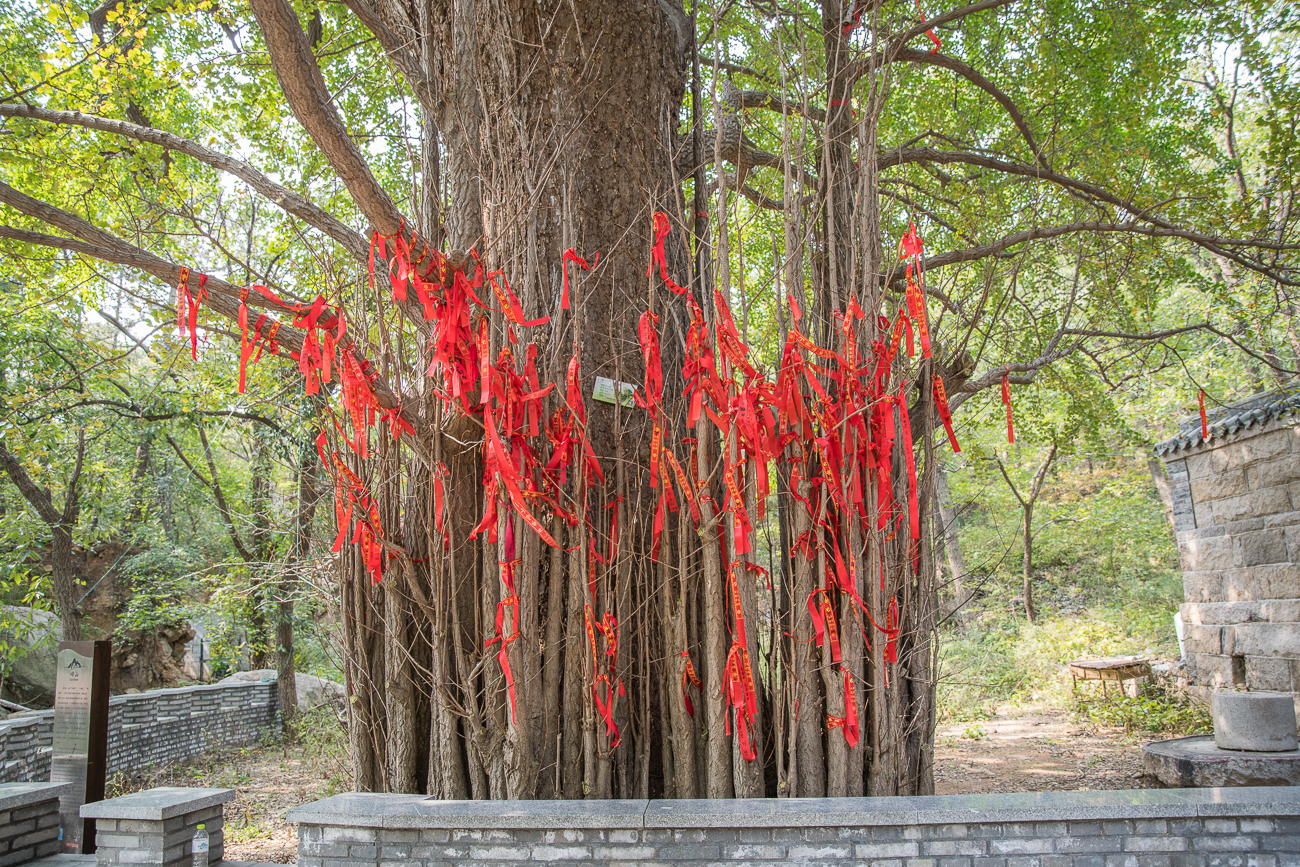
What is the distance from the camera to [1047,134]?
6.08 meters

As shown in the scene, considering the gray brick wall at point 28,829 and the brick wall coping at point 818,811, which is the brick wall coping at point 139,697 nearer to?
the gray brick wall at point 28,829

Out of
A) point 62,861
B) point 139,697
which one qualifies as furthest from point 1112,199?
point 139,697

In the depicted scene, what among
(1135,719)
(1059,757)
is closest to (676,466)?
(1059,757)

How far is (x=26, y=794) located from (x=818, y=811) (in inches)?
148

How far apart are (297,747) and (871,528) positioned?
1026 centimetres

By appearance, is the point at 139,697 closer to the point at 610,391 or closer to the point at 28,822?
the point at 28,822

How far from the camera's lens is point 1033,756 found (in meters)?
7.47

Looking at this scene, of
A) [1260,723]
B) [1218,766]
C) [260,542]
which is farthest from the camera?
[260,542]

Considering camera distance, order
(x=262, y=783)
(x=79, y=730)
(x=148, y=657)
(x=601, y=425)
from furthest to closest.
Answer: (x=148, y=657), (x=262, y=783), (x=79, y=730), (x=601, y=425)

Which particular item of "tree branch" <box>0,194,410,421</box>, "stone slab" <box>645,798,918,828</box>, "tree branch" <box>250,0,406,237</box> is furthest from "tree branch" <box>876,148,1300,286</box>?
"stone slab" <box>645,798,918,828</box>

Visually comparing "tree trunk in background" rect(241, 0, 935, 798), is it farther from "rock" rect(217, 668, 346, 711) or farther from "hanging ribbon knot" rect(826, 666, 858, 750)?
"rock" rect(217, 668, 346, 711)

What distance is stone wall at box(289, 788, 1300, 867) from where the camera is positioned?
7.98 feet

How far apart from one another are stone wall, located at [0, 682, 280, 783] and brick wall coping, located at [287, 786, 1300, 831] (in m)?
5.79

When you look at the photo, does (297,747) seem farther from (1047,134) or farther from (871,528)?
(1047,134)
